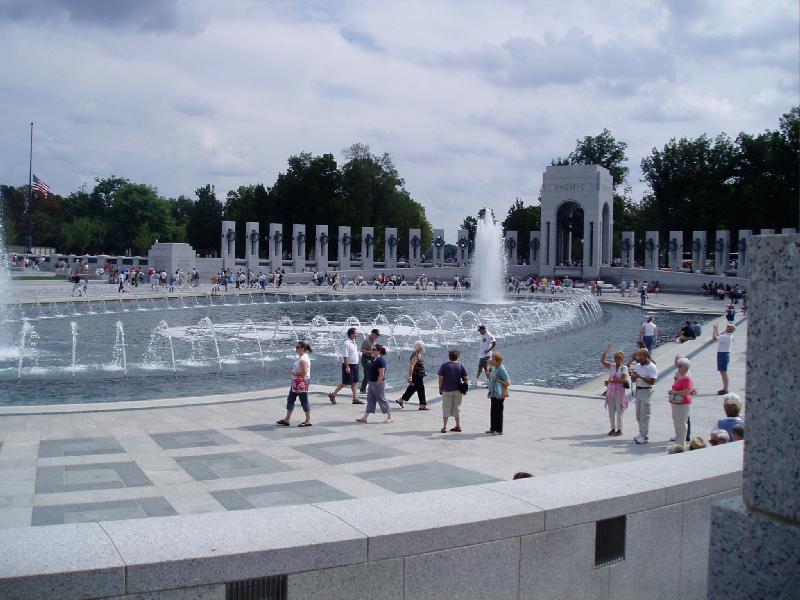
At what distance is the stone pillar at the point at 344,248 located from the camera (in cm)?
8138

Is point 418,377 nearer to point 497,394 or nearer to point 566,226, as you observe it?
point 497,394

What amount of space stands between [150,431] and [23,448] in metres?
1.98

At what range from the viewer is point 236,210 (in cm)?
10900

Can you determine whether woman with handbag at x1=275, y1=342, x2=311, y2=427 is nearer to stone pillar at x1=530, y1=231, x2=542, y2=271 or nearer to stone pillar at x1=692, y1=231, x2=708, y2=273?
stone pillar at x1=692, y1=231, x2=708, y2=273

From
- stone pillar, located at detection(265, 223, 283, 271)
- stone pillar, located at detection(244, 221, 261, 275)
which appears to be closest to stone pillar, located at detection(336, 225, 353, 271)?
stone pillar, located at detection(265, 223, 283, 271)

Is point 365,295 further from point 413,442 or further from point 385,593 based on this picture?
point 385,593

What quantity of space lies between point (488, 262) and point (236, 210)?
52562 mm

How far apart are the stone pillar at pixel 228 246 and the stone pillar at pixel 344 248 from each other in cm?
1147

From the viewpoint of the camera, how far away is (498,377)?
12.8 metres

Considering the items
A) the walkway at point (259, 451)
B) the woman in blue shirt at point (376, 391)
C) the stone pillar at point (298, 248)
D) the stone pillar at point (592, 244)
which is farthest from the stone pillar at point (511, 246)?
the woman in blue shirt at point (376, 391)

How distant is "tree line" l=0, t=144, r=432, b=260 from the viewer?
98.4 meters

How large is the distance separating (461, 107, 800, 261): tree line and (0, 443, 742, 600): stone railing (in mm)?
82101

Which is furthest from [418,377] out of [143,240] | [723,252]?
[143,240]

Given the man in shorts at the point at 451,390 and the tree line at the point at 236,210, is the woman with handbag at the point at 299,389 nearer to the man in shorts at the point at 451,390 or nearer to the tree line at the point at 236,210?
the man in shorts at the point at 451,390
